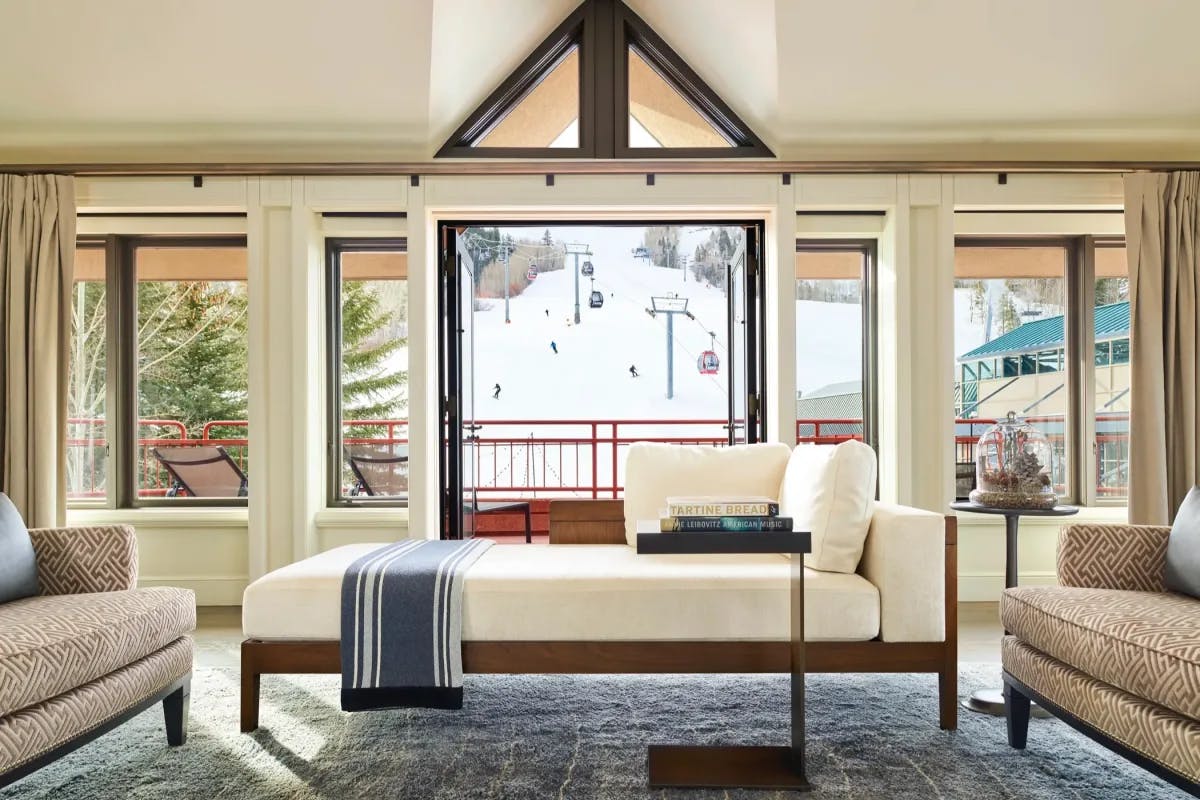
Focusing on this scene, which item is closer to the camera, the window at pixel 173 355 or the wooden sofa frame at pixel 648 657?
the wooden sofa frame at pixel 648 657

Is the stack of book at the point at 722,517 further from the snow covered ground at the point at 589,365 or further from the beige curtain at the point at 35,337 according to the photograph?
the snow covered ground at the point at 589,365

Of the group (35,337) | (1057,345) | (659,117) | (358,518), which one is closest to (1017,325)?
(1057,345)

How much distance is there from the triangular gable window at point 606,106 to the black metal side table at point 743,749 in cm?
247

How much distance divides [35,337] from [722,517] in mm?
3473

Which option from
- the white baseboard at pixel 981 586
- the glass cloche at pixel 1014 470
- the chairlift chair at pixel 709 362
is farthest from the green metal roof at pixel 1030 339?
the chairlift chair at pixel 709 362

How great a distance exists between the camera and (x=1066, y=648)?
1.86 meters

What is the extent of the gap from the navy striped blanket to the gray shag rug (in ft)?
0.47

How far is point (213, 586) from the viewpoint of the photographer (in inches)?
153

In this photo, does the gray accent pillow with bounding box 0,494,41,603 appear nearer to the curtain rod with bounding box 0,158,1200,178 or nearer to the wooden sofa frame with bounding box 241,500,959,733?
the wooden sofa frame with bounding box 241,500,959,733

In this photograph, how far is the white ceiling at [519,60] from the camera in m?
3.13

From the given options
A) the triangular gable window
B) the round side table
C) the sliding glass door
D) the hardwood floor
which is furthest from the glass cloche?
the sliding glass door

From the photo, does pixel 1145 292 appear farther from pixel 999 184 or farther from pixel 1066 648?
pixel 1066 648

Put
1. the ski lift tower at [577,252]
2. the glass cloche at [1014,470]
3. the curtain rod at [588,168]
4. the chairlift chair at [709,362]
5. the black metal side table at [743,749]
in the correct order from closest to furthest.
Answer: the black metal side table at [743,749], the glass cloche at [1014,470], the curtain rod at [588,168], the ski lift tower at [577,252], the chairlift chair at [709,362]

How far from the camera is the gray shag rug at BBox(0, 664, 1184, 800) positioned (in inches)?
72.7
